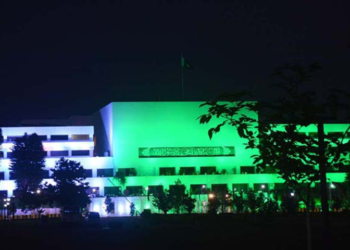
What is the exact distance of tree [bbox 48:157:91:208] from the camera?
6538 cm

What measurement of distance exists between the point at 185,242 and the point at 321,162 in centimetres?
1841

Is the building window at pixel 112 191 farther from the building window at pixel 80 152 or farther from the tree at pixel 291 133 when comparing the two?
the tree at pixel 291 133

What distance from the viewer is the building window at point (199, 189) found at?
7138 centimetres

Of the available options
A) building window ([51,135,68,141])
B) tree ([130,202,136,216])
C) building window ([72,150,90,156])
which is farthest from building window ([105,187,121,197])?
building window ([51,135,68,141])

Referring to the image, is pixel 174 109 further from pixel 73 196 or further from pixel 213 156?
pixel 73 196

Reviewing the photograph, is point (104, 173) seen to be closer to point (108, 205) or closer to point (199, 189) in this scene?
point (108, 205)

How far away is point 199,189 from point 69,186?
53.9 feet

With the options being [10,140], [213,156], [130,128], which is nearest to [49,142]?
[10,140]

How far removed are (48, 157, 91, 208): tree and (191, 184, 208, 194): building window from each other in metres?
13.0

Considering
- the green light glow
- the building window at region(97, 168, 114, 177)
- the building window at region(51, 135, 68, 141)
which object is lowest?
the building window at region(97, 168, 114, 177)

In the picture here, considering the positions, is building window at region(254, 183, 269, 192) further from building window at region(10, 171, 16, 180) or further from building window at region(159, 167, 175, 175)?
building window at region(10, 171, 16, 180)

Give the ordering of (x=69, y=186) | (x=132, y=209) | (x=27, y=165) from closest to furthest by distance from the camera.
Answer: (x=69, y=186), (x=132, y=209), (x=27, y=165)

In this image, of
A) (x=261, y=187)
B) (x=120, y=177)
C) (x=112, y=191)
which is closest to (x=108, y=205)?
(x=112, y=191)

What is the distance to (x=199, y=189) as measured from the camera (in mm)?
73062
